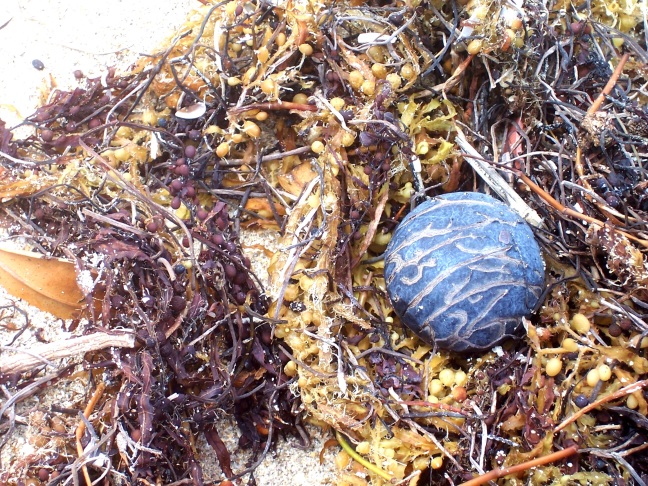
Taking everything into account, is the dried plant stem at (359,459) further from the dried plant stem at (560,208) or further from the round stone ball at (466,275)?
the dried plant stem at (560,208)

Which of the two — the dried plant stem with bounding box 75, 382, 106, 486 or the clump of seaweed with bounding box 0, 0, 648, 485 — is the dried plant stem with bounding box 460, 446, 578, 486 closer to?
the clump of seaweed with bounding box 0, 0, 648, 485

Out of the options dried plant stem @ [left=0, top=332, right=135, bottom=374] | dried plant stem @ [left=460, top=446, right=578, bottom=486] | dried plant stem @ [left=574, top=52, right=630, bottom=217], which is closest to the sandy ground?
dried plant stem @ [left=0, top=332, right=135, bottom=374]

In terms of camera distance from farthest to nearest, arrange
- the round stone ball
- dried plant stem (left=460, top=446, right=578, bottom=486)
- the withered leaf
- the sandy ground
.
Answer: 1. the sandy ground
2. the withered leaf
3. the round stone ball
4. dried plant stem (left=460, top=446, right=578, bottom=486)

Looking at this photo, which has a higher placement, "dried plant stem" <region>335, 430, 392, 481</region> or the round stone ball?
the round stone ball

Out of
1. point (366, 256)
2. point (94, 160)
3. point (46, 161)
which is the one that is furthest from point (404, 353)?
point (46, 161)

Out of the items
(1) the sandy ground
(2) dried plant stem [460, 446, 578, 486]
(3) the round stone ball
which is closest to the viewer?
(2) dried plant stem [460, 446, 578, 486]

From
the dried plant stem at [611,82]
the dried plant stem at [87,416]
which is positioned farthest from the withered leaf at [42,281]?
the dried plant stem at [611,82]

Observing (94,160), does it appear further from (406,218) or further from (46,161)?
(406,218)

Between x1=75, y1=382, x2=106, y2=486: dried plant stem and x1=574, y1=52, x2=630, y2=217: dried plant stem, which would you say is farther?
x1=574, y1=52, x2=630, y2=217: dried plant stem
